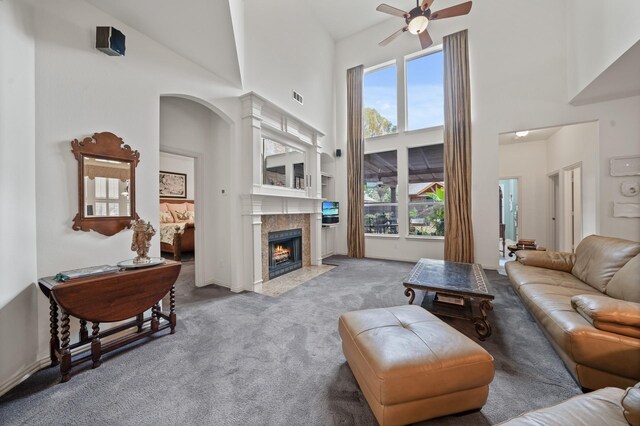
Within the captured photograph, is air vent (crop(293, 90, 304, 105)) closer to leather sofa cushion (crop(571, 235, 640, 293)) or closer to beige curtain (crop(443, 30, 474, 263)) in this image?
beige curtain (crop(443, 30, 474, 263))

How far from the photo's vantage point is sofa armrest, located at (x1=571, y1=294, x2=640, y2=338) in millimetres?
1315

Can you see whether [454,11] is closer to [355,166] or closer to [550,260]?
[355,166]

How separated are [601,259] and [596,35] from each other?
281 cm

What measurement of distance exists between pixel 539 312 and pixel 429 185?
365 centimetres

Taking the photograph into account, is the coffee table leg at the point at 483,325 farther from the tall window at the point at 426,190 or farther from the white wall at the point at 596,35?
the tall window at the point at 426,190

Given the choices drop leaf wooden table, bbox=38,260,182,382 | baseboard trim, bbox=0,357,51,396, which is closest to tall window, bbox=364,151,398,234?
drop leaf wooden table, bbox=38,260,182,382

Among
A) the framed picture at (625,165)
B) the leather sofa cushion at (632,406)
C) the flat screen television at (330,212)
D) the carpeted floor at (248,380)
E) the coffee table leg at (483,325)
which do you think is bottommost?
the carpeted floor at (248,380)

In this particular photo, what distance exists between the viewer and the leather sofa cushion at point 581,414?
811mm

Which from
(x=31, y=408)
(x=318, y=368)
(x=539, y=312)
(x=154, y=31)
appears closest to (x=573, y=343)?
(x=539, y=312)

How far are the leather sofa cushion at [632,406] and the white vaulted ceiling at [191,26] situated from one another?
3852mm

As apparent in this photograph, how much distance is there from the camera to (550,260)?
2807 millimetres

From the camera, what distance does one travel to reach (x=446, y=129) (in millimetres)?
4742

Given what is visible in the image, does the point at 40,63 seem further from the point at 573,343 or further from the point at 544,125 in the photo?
the point at 544,125

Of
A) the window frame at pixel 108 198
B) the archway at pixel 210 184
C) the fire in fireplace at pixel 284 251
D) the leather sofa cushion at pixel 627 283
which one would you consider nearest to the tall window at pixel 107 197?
the window frame at pixel 108 198
